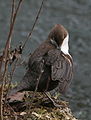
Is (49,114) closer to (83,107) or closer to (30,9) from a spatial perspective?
(83,107)

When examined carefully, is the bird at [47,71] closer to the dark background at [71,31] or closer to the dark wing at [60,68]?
the dark wing at [60,68]

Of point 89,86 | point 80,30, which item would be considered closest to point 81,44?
point 80,30

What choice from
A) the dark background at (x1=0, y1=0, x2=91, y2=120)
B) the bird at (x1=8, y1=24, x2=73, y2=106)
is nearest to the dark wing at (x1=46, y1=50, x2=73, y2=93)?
the bird at (x1=8, y1=24, x2=73, y2=106)

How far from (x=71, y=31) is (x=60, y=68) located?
217 inches

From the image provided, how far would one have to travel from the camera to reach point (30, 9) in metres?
11.1

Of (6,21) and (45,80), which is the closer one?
(45,80)

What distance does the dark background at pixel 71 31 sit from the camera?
27.6ft

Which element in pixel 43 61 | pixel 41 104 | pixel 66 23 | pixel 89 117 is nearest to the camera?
pixel 43 61

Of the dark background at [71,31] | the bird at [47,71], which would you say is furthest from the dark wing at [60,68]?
the dark background at [71,31]

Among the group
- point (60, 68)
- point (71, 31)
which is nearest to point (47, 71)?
point (60, 68)

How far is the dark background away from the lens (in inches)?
331

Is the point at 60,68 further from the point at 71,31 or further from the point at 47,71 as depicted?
the point at 71,31

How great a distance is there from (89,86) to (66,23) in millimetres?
2220

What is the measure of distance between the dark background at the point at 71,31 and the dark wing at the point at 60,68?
263 centimetres
